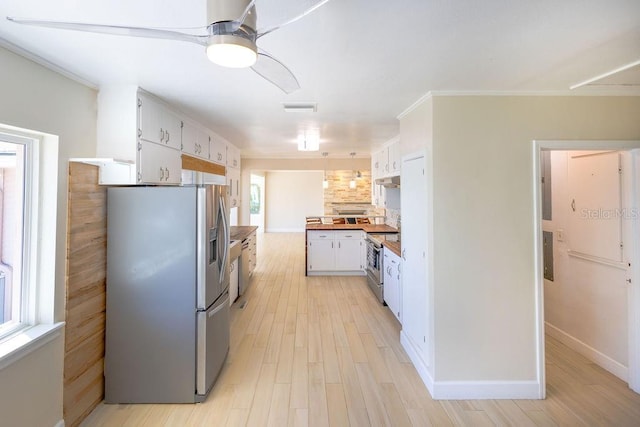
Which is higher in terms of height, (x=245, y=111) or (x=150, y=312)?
(x=245, y=111)

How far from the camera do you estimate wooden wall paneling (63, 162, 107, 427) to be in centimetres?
191

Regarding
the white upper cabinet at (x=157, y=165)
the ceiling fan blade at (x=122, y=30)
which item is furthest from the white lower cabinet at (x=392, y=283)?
the ceiling fan blade at (x=122, y=30)

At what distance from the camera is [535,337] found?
2.23 m

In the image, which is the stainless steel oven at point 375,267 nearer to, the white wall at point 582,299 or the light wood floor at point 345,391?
the light wood floor at point 345,391

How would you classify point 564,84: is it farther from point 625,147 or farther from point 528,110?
point 625,147

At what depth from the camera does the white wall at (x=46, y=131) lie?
1557mm

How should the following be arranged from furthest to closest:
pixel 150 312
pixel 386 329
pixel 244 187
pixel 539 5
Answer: pixel 244 187 < pixel 386 329 < pixel 150 312 < pixel 539 5

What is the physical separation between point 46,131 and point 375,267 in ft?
12.7

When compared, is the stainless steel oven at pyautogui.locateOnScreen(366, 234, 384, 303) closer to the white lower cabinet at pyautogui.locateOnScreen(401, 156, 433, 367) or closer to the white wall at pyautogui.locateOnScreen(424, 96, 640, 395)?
the white lower cabinet at pyautogui.locateOnScreen(401, 156, 433, 367)

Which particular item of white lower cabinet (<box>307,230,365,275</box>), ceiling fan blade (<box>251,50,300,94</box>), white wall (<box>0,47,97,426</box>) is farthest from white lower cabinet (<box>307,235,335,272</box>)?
ceiling fan blade (<box>251,50,300,94</box>)

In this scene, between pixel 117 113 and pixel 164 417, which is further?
pixel 117 113

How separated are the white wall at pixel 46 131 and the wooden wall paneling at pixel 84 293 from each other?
0.16 feet

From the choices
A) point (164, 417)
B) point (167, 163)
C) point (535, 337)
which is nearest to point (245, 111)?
point (167, 163)

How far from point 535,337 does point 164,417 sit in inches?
113
